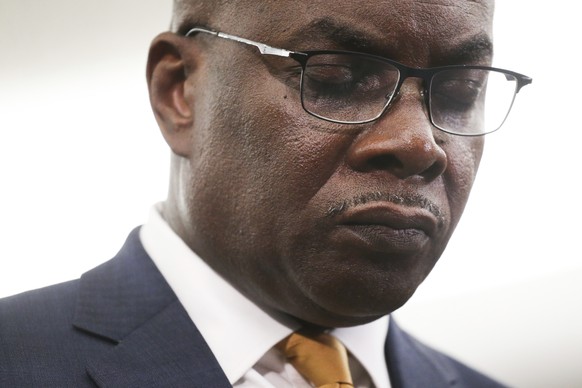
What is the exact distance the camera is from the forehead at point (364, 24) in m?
1.33

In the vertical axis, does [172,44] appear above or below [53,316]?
above

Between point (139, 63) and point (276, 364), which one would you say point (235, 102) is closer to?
point (276, 364)

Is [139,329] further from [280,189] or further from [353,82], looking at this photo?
[353,82]

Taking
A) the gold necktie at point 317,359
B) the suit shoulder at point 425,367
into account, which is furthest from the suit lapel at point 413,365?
the gold necktie at point 317,359

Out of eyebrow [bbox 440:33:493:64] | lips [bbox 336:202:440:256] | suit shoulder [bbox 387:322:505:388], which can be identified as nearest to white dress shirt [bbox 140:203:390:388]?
suit shoulder [bbox 387:322:505:388]

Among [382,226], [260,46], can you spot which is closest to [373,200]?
[382,226]

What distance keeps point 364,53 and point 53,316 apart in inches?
25.4

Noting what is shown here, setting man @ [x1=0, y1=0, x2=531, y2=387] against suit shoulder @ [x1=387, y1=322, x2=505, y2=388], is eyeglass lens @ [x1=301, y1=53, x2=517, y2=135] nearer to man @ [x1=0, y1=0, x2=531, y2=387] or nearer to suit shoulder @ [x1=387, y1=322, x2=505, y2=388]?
man @ [x1=0, y1=0, x2=531, y2=387]

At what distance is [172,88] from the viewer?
1524 millimetres

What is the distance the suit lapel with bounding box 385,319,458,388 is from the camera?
1662mm

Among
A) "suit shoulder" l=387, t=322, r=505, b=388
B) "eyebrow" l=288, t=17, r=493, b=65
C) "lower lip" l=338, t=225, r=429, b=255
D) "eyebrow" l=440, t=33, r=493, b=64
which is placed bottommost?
"suit shoulder" l=387, t=322, r=505, b=388

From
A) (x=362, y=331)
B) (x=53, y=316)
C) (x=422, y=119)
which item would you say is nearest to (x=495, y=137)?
(x=362, y=331)

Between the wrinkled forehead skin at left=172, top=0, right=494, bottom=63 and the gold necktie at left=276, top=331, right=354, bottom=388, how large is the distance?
486 mm

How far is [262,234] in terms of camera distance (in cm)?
138
